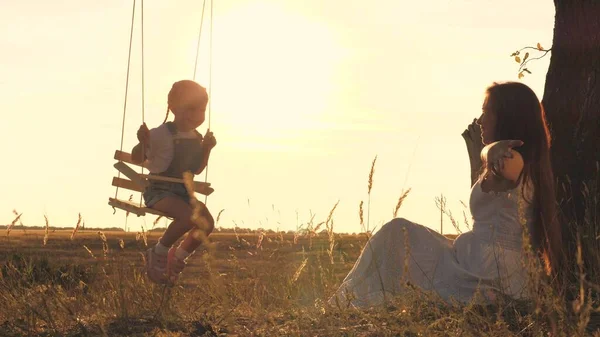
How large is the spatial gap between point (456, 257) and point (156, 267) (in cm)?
258

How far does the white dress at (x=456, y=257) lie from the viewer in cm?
620

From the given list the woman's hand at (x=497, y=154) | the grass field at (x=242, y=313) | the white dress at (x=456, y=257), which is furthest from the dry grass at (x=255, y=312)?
the woman's hand at (x=497, y=154)

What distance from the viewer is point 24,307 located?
5961 millimetres

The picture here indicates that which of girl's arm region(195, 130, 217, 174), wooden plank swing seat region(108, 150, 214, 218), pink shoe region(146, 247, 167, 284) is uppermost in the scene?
girl's arm region(195, 130, 217, 174)

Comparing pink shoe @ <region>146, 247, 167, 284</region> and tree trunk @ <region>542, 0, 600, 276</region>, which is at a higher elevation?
tree trunk @ <region>542, 0, 600, 276</region>

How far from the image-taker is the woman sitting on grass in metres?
6.18

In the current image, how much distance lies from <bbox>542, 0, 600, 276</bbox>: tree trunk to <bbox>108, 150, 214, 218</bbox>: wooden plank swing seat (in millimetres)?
3140

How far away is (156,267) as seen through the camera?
7.45m

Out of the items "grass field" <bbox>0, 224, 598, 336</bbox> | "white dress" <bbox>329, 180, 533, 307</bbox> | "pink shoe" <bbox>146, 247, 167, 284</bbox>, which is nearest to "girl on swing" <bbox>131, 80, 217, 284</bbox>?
"pink shoe" <bbox>146, 247, 167, 284</bbox>

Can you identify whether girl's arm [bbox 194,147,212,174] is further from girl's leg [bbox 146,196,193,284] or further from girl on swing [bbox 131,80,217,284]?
girl's leg [bbox 146,196,193,284]

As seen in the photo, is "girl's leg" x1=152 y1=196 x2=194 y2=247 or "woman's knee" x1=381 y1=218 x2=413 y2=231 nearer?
"woman's knee" x1=381 y1=218 x2=413 y2=231

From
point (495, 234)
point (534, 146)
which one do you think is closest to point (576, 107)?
point (534, 146)

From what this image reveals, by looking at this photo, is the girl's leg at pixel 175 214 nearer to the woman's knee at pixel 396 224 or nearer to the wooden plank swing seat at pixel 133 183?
the wooden plank swing seat at pixel 133 183

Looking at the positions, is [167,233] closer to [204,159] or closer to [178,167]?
[178,167]
